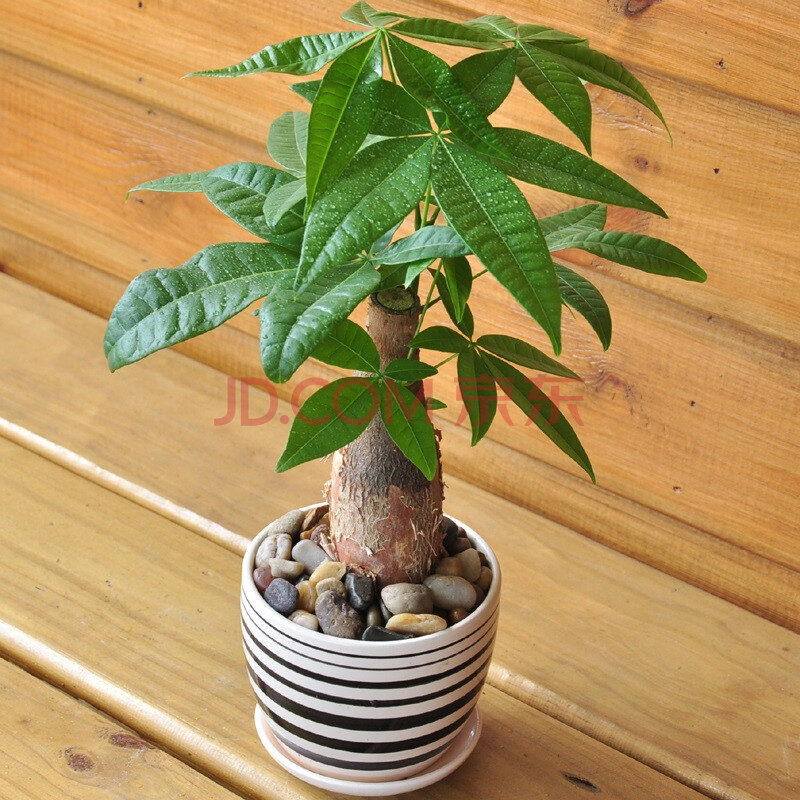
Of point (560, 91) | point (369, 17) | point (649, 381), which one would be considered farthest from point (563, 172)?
point (649, 381)

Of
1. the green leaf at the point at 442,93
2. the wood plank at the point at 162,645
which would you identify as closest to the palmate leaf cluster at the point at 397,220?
the green leaf at the point at 442,93

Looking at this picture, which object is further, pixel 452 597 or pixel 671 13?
pixel 671 13

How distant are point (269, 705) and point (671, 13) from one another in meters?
0.73

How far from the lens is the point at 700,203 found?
1089mm

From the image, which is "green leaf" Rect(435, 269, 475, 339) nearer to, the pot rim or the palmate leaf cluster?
the palmate leaf cluster

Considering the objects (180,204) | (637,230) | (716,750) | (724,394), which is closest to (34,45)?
(180,204)

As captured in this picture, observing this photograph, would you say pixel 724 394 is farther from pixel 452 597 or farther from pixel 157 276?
pixel 157 276

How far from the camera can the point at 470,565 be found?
0.87m

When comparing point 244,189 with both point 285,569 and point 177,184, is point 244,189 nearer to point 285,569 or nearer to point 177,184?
point 177,184

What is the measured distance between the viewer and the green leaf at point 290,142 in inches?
30.3

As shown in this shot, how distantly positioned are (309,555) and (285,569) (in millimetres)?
29

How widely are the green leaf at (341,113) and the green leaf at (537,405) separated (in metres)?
0.22

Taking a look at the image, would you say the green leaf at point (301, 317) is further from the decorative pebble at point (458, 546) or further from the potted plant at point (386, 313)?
the decorative pebble at point (458, 546)

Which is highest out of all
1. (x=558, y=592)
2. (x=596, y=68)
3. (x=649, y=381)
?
(x=596, y=68)
